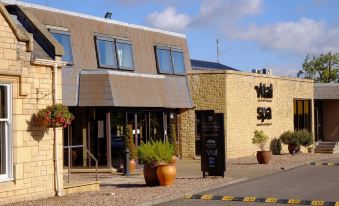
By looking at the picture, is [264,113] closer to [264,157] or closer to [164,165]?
[264,157]

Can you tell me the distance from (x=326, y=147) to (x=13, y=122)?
2523cm

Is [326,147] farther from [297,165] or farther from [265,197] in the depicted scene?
[265,197]

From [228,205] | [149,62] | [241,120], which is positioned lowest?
[228,205]

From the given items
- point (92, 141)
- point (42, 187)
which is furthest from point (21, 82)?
point (92, 141)

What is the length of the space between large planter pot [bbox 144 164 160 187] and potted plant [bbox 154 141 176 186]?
13cm

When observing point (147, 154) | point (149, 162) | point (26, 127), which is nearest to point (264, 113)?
point (149, 162)

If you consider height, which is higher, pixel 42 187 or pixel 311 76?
pixel 311 76

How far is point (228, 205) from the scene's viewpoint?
1414cm

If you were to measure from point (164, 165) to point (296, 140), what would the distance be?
54.2 feet

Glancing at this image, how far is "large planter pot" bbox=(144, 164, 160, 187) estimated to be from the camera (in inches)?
696

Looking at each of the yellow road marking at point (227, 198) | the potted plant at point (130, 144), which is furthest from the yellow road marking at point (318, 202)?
the potted plant at point (130, 144)

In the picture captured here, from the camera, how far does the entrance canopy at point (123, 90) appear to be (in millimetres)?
23219

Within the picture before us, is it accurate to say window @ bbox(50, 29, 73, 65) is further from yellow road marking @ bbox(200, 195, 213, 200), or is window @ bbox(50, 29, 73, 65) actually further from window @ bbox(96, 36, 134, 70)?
yellow road marking @ bbox(200, 195, 213, 200)

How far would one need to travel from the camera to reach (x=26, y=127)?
14.5 meters
